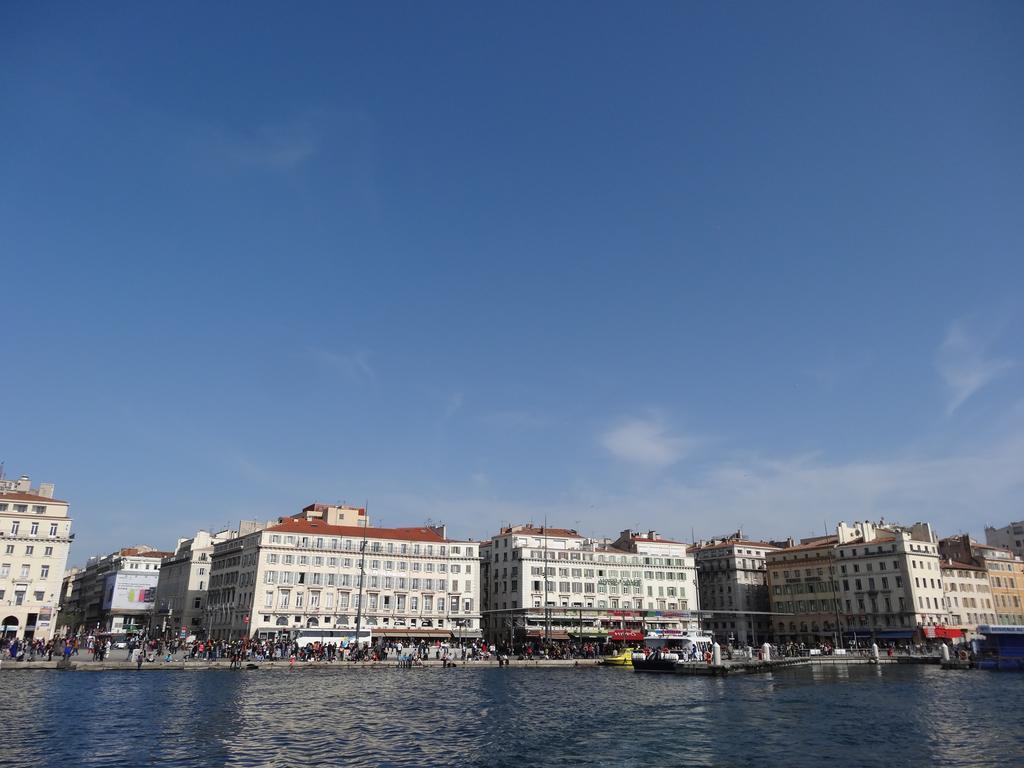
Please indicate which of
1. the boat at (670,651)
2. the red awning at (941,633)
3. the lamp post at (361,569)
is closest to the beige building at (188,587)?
the lamp post at (361,569)

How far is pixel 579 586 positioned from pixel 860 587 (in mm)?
38626

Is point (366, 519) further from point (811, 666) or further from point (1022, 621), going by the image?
point (1022, 621)

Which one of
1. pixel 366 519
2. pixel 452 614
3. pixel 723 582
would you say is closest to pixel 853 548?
pixel 723 582

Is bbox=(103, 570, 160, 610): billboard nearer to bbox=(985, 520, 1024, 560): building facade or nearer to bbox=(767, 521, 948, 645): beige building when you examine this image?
bbox=(767, 521, 948, 645): beige building

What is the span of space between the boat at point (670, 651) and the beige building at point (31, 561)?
195 ft

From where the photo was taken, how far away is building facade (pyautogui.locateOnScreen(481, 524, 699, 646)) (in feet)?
344

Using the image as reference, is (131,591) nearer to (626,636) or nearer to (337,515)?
(337,515)

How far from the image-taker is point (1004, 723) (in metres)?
35.6

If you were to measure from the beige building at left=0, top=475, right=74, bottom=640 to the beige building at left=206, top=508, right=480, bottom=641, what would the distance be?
1937 cm

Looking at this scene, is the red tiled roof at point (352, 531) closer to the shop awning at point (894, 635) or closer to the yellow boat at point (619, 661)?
the yellow boat at point (619, 661)

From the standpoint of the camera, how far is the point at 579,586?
10894cm

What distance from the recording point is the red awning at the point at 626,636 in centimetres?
9150

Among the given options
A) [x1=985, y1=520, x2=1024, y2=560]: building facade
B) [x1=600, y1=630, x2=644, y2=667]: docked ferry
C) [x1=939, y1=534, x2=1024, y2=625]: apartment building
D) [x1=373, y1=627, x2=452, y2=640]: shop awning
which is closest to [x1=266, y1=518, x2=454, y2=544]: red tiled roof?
[x1=373, y1=627, x2=452, y2=640]: shop awning

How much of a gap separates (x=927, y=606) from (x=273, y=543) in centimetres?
8381
